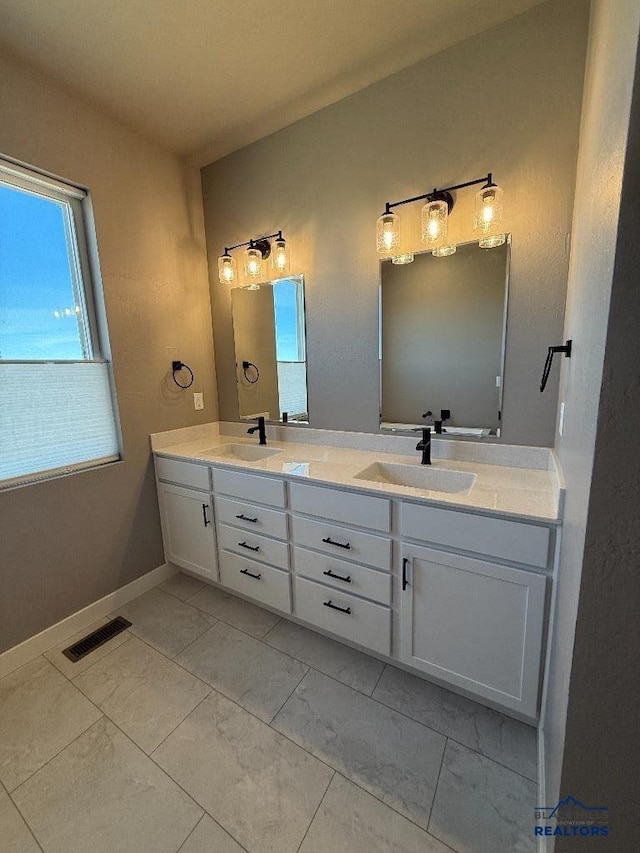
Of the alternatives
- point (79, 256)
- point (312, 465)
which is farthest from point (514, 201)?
point (79, 256)

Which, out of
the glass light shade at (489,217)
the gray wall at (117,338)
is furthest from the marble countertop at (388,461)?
the glass light shade at (489,217)

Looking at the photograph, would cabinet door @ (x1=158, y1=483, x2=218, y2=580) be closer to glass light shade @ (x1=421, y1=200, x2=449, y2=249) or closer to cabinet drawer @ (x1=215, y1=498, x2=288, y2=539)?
cabinet drawer @ (x1=215, y1=498, x2=288, y2=539)

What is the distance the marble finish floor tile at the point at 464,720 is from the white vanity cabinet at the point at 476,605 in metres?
0.10

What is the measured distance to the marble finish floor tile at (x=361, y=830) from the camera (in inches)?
39.6

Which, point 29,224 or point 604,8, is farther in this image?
point 29,224

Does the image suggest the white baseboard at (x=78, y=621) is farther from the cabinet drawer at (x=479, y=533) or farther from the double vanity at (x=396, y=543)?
the cabinet drawer at (x=479, y=533)

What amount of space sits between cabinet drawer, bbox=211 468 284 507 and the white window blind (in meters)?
0.72

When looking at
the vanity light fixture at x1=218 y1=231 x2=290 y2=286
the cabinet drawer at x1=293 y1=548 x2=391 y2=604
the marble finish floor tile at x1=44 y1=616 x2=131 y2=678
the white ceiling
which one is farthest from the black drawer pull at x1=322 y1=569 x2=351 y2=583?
the white ceiling

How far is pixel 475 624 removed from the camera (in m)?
1.31

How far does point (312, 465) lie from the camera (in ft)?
5.98

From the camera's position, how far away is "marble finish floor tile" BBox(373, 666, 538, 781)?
1.24 m

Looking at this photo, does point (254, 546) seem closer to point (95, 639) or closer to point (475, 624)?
point (95, 639)

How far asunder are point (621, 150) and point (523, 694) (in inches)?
63.7

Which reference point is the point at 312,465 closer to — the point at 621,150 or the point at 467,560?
the point at 467,560
